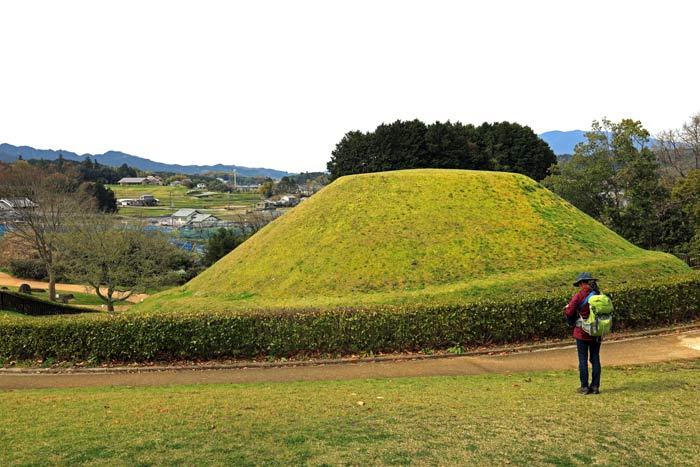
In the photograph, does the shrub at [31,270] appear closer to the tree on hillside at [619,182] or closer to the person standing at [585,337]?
the tree on hillside at [619,182]

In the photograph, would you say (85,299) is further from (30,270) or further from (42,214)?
(30,270)

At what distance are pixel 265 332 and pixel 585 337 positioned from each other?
865 cm

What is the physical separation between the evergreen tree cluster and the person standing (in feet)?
150

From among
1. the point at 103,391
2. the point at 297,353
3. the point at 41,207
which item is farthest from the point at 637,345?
the point at 41,207

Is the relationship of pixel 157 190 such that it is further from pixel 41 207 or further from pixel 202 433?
pixel 202 433

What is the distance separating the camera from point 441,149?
5569cm

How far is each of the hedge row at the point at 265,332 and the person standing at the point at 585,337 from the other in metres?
5.56

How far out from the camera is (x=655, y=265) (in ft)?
75.2

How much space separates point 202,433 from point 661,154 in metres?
55.1


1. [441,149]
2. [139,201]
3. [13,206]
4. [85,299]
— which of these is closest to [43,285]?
[85,299]

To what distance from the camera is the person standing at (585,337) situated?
933 centimetres

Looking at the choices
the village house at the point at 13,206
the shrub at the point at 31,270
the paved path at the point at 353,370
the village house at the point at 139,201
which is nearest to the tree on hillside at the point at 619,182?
the paved path at the point at 353,370

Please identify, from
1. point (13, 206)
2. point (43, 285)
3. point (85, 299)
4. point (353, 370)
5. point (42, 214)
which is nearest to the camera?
point (353, 370)

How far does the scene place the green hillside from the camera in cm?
2141
